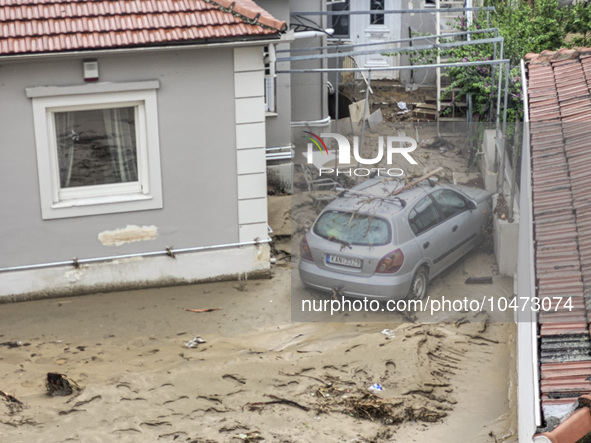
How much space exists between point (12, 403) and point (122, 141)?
3.95 m

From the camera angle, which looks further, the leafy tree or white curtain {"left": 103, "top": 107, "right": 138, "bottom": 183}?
the leafy tree

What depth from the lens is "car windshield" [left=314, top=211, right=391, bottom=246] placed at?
34.6 feet

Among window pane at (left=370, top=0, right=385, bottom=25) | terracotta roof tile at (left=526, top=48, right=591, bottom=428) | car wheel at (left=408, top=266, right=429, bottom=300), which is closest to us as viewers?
terracotta roof tile at (left=526, top=48, right=591, bottom=428)

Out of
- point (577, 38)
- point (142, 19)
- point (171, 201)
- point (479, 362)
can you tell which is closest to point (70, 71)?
point (142, 19)

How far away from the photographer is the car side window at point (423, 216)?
35.5ft

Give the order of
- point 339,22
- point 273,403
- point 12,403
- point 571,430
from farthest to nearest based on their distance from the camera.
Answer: point 339,22 → point 273,403 → point 12,403 → point 571,430

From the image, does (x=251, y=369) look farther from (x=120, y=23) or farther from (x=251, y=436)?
(x=120, y=23)

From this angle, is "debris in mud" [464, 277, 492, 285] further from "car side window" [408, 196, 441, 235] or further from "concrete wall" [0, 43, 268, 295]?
"concrete wall" [0, 43, 268, 295]

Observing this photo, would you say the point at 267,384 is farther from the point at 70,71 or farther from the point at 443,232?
the point at 70,71

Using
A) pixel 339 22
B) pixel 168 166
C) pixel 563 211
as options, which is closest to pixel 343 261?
pixel 168 166

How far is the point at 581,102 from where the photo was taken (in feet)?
29.3

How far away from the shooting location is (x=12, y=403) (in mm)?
8695

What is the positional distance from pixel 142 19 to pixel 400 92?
10.2 meters

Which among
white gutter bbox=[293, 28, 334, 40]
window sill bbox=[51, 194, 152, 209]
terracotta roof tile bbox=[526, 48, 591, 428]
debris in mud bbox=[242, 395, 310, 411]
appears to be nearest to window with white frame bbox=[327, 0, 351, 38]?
white gutter bbox=[293, 28, 334, 40]
